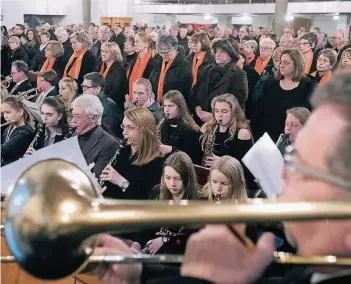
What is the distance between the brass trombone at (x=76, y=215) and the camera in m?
0.71

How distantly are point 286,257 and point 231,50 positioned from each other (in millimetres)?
4037

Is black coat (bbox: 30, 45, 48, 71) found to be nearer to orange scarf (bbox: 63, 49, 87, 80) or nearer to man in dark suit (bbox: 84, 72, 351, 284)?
orange scarf (bbox: 63, 49, 87, 80)

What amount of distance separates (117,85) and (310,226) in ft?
16.5

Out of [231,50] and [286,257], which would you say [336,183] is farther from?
[231,50]

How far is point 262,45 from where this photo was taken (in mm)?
6434

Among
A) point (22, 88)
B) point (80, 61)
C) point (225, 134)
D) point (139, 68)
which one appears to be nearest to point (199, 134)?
point (225, 134)

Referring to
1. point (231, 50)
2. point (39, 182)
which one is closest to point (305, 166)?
point (39, 182)

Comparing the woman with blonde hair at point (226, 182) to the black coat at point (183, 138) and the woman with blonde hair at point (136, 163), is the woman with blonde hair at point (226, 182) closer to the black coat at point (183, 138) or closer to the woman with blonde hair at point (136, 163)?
the woman with blonde hair at point (136, 163)

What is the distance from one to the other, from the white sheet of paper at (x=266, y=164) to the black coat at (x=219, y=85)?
2.11m

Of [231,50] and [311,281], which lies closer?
[311,281]

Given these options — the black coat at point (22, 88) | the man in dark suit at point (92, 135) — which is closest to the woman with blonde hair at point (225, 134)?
the man in dark suit at point (92, 135)

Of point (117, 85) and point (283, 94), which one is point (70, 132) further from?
point (117, 85)

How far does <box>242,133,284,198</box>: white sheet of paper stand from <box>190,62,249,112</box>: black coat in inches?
83.2

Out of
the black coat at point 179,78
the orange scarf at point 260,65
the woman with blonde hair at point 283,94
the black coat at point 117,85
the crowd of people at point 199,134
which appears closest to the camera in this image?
the crowd of people at point 199,134
